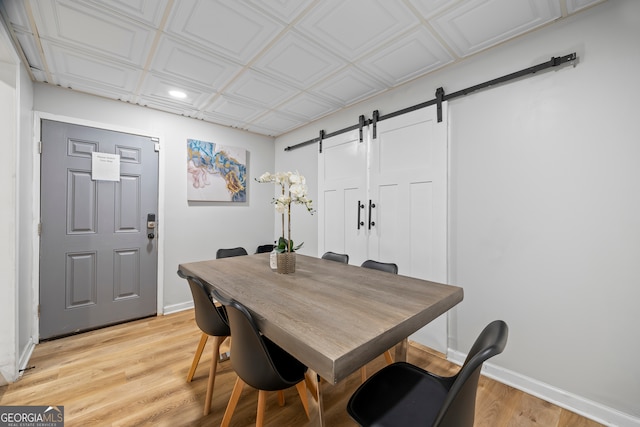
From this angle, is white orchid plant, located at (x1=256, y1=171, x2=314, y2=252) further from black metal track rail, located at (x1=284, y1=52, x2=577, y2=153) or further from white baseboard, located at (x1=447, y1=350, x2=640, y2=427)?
white baseboard, located at (x1=447, y1=350, x2=640, y2=427)

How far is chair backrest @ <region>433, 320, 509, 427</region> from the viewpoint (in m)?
0.72

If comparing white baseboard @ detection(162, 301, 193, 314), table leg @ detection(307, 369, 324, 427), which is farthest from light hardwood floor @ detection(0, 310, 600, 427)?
white baseboard @ detection(162, 301, 193, 314)

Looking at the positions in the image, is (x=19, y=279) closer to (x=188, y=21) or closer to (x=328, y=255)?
(x=188, y=21)

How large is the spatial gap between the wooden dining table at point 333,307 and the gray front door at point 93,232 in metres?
1.56

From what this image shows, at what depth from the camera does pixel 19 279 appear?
2.00 m

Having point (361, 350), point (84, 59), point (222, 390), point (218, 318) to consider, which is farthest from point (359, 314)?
point (84, 59)

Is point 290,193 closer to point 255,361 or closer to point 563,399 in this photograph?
point 255,361

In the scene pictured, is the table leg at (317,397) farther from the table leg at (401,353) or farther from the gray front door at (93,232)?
the gray front door at (93,232)

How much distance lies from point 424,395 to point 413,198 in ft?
5.60

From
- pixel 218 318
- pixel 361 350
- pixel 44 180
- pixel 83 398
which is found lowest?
pixel 83 398

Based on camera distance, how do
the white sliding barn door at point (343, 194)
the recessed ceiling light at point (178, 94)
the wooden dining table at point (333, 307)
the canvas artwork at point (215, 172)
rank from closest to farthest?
the wooden dining table at point (333, 307), the recessed ceiling light at point (178, 94), the white sliding barn door at point (343, 194), the canvas artwork at point (215, 172)

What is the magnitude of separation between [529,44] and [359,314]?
7.35 feet

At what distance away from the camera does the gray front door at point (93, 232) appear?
2521mm

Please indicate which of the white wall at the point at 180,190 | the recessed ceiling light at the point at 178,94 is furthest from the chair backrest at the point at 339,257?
the recessed ceiling light at the point at 178,94
